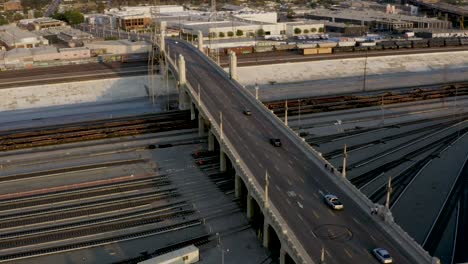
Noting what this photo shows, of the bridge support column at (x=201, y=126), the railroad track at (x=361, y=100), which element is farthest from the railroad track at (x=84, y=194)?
the railroad track at (x=361, y=100)

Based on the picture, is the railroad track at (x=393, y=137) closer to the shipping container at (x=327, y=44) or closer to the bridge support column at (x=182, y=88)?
the bridge support column at (x=182, y=88)

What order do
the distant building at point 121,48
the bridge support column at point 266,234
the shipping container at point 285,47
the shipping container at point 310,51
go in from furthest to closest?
the shipping container at point 285,47
the distant building at point 121,48
the shipping container at point 310,51
the bridge support column at point 266,234

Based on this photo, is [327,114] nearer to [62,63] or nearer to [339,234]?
[339,234]

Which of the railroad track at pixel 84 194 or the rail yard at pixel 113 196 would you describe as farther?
the railroad track at pixel 84 194

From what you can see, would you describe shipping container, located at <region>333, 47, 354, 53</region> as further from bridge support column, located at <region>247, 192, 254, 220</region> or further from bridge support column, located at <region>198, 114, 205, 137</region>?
bridge support column, located at <region>247, 192, 254, 220</region>

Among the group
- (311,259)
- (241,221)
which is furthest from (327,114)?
(311,259)

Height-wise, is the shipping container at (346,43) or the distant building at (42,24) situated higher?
the distant building at (42,24)

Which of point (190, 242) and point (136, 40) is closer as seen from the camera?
point (190, 242)
